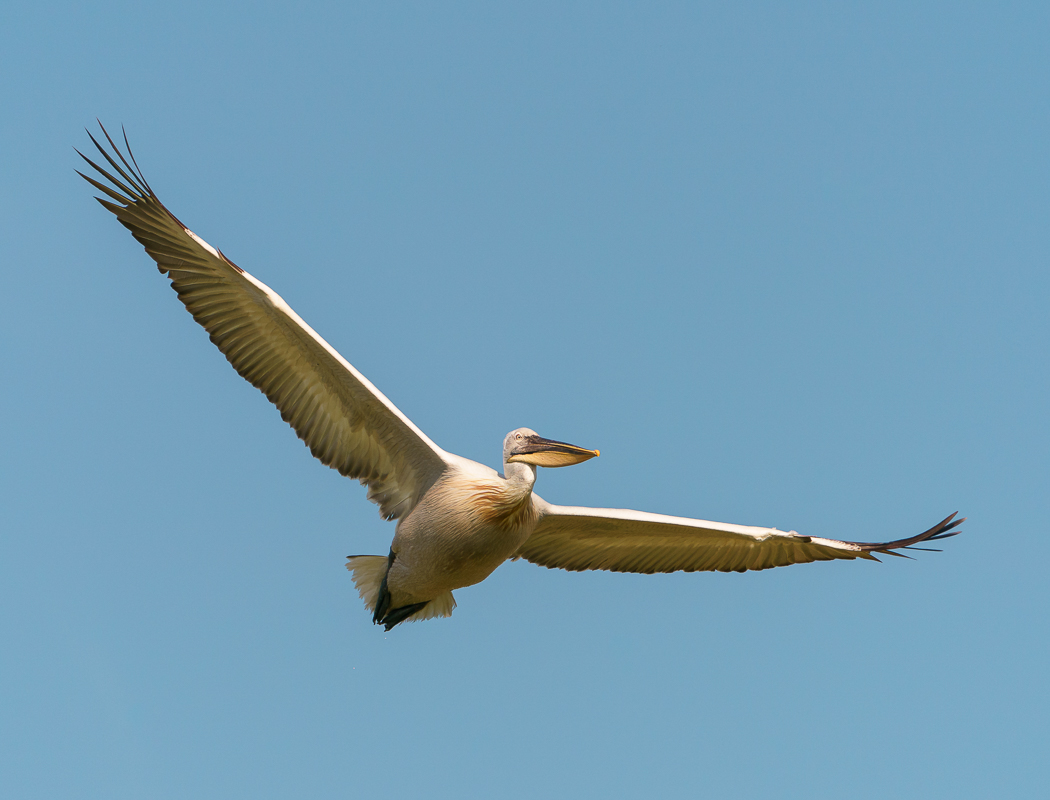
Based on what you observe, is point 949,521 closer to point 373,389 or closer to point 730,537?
point 730,537

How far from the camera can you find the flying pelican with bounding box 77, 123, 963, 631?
25.5 feet

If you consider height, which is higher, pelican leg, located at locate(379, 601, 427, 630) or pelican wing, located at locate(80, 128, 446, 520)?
pelican wing, located at locate(80, 128, 446, 520)

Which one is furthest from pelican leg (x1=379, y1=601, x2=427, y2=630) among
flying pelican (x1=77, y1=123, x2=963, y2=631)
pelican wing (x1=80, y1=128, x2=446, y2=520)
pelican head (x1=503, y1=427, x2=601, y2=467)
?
pelican head (x1=503, y1=427, x2=601, y2=467)

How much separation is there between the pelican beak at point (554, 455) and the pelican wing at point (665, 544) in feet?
1.85

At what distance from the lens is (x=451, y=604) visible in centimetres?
882

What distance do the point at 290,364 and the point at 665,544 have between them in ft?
11.1

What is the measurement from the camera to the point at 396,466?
8.36 metres

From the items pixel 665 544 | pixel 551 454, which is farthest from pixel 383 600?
pixel 665 544

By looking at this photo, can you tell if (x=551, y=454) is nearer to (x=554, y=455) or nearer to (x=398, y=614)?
(x=554, y=455)

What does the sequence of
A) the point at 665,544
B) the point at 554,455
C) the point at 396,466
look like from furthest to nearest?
the point at 665,544 → the point at 396,466 → the point at 554,455

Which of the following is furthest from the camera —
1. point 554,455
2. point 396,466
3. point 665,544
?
point 665,544

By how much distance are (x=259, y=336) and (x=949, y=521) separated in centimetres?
544

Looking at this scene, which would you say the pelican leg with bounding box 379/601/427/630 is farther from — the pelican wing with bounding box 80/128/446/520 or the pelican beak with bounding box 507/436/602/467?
the pelican beak with bounding box 507/436/602/467

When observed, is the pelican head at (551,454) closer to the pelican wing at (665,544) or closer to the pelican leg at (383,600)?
the pelican wing at (665,544)
